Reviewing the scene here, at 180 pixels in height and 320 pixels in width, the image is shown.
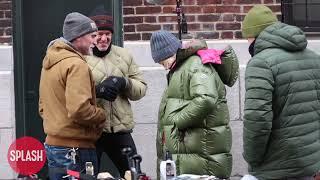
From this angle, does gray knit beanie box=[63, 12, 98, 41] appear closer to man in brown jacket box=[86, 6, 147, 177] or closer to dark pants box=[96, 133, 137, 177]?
man in brown jacket box=[86, 6, 147, 177]

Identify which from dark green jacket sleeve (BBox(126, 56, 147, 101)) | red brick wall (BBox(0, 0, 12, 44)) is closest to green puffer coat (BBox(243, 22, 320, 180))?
dark green jacket sleeve (BBox(126, 56, 147, 101))

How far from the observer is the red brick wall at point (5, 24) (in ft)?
25.0

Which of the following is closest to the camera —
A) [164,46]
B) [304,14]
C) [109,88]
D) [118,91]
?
[164,46]

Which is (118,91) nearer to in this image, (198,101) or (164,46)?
(164,46)

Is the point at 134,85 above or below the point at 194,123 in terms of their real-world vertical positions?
above

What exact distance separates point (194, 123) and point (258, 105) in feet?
2.79

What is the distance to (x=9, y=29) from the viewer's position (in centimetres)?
764

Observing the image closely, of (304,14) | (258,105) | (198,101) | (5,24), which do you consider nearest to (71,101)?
(198,101)

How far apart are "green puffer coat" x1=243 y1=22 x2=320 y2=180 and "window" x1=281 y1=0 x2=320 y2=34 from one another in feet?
9.87

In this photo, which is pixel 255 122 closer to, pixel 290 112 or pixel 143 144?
pixel 290 112

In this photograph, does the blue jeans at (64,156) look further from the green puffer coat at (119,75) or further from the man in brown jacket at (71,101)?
the green puffer coat at (119,75)

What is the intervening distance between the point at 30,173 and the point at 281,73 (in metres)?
2.01

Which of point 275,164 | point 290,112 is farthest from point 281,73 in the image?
point 275,164

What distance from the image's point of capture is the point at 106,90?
6.01m
